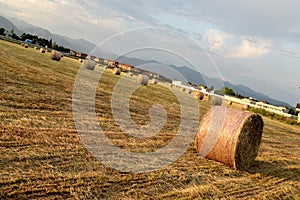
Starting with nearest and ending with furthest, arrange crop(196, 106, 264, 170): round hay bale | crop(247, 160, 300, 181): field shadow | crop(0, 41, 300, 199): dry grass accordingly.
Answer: crop(0, 41, 300, 199): dry grass
crop(196, 106, 264, 170): round hay bale
crop(247, 160, 300, 181): field shadow

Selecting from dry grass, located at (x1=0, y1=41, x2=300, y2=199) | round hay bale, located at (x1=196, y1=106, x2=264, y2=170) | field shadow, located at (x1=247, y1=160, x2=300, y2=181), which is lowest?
dry grass, located at (x1=0, y1=41, x2=300, y2=199)

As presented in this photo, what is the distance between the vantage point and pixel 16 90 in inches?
451

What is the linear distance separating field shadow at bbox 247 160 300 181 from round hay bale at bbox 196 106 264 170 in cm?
30

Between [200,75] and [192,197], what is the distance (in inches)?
151

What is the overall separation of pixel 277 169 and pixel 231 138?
2.25m

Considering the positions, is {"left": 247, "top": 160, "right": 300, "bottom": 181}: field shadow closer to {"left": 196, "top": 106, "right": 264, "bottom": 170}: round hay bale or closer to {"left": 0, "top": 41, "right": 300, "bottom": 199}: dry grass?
{"left": 0, "top": 41, "right": 300, "bottom": 199}: dry grass

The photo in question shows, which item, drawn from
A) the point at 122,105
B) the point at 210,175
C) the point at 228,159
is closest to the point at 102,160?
the point at 210,175

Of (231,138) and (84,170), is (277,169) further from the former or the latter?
(84,170)

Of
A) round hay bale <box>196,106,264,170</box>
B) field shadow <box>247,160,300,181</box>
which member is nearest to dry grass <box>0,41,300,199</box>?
field shadow <box>247,160,300,181</box>

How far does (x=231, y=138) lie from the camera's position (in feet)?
29.3

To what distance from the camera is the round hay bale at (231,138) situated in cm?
892

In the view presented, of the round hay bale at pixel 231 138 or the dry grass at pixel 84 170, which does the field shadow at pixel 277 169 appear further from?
the round hay bale at pixel 231 138

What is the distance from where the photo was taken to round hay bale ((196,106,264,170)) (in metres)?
8.92

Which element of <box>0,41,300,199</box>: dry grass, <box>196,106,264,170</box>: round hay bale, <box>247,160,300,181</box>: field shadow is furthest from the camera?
<box>247,160,300,181</box>: field shadow
